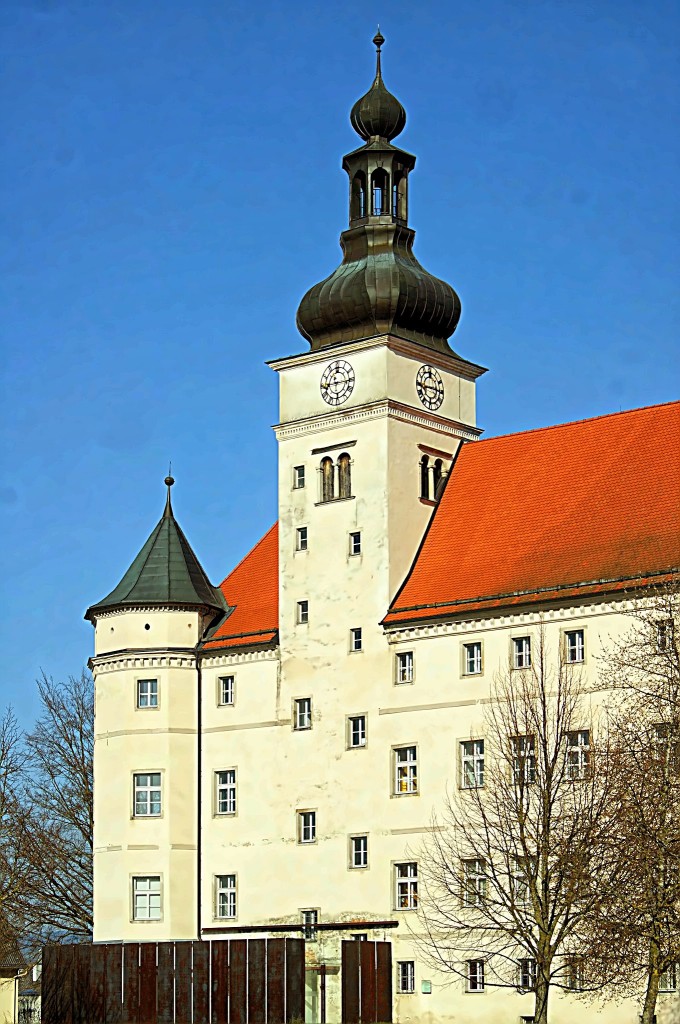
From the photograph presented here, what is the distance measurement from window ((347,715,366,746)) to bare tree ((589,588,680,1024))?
10.3 meters

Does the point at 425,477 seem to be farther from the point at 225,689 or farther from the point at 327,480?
the point at 225,689

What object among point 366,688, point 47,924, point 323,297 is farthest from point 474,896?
point 47,924

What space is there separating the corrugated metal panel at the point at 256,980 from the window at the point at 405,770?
5.94m

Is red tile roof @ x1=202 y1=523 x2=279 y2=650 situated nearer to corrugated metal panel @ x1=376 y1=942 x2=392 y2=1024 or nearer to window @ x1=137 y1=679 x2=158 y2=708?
window @ x1=137 y1=679 x2=158 y2=708

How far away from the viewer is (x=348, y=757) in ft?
185

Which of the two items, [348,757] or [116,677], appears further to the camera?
[116,677]

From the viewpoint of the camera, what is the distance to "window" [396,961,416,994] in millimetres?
53406

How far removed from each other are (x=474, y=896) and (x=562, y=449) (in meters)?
14.3

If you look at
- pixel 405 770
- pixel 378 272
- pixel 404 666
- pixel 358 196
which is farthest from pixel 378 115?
pixel 405 770

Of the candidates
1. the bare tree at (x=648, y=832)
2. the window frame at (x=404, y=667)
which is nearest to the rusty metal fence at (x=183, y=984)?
the window frame at (x=404, y=667)

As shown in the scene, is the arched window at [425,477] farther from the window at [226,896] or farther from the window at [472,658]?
the window at [226,896]

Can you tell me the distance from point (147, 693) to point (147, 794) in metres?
3.17

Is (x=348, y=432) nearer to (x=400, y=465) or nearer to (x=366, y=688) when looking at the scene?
(x=400, y=465)

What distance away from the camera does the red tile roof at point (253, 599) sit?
60.0 m
